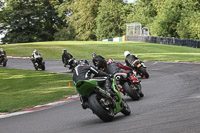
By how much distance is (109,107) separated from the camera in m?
8.58

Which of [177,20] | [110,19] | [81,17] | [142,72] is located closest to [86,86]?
[142,72]

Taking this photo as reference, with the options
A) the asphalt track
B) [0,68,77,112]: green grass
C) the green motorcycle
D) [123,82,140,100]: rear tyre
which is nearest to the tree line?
[0,68,77,112]: green grass

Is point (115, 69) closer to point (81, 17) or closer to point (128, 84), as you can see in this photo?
point (128, 84)

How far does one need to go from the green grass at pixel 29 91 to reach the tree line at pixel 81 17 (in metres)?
54.1

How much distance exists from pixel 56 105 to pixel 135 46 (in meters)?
40.2

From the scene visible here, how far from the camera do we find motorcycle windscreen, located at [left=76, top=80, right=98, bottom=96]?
8.20 meters

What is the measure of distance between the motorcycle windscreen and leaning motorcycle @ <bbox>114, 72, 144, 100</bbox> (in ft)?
10.6

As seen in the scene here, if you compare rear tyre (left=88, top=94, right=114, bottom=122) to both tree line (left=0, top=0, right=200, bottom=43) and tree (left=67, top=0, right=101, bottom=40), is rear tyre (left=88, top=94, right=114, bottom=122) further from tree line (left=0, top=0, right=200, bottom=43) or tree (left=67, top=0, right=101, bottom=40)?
tree (left=67, top=0, right=101, bottom=40)

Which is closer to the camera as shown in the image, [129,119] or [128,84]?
[129,119]

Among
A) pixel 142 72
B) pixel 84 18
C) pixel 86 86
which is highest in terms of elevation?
pixel 84 18

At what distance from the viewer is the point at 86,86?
8250mm

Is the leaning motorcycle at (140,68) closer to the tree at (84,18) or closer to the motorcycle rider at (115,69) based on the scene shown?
the motorcycle rider at (115,69)

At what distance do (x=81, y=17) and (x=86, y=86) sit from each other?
84.2 meters

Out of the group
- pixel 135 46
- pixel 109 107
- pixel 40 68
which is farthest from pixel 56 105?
pixel 135 46
